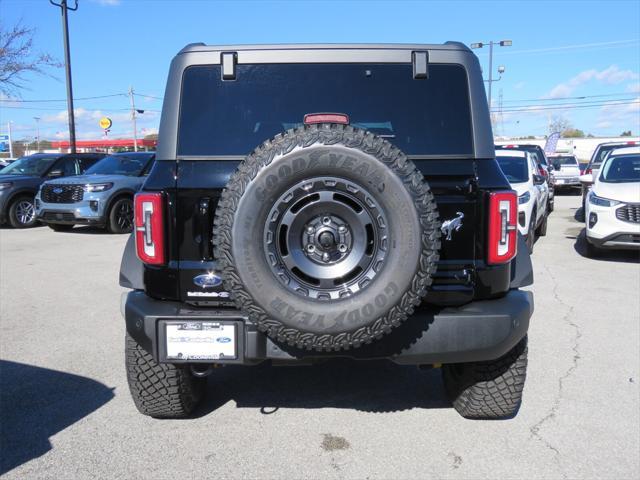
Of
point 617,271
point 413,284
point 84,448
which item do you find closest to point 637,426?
point 413,284

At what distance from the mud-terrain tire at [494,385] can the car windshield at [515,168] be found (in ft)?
21.5

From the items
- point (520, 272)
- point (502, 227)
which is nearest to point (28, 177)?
point (520, 272)

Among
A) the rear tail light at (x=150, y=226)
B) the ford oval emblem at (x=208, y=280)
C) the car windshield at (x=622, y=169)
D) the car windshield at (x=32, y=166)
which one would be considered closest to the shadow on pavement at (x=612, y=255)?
the car windshield at (x=622, y=169)

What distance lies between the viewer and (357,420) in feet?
11.4

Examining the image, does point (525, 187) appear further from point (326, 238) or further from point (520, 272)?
point (326, 238)

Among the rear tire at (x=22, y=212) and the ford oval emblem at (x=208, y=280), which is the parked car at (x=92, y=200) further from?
the ford oval emblem at (x=208, y=280)

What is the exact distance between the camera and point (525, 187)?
899 cm

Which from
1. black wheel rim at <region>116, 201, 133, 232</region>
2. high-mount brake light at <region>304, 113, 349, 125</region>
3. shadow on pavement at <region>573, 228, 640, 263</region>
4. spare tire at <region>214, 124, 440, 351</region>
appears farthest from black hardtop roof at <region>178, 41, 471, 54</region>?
black wheel rim at <region>116, 201, 133, 232</region>

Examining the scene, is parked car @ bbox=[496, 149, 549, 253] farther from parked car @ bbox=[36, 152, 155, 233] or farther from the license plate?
parked car @ bbox=[36, 152, 155, 233]

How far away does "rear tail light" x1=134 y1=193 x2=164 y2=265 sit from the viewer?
2.86 meters

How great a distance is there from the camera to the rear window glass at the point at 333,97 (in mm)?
3080

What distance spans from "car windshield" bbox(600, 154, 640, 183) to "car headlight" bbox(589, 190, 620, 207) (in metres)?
0.63

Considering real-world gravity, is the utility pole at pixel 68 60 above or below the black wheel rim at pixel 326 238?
above

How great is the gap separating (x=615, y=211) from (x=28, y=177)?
40.4 feet
